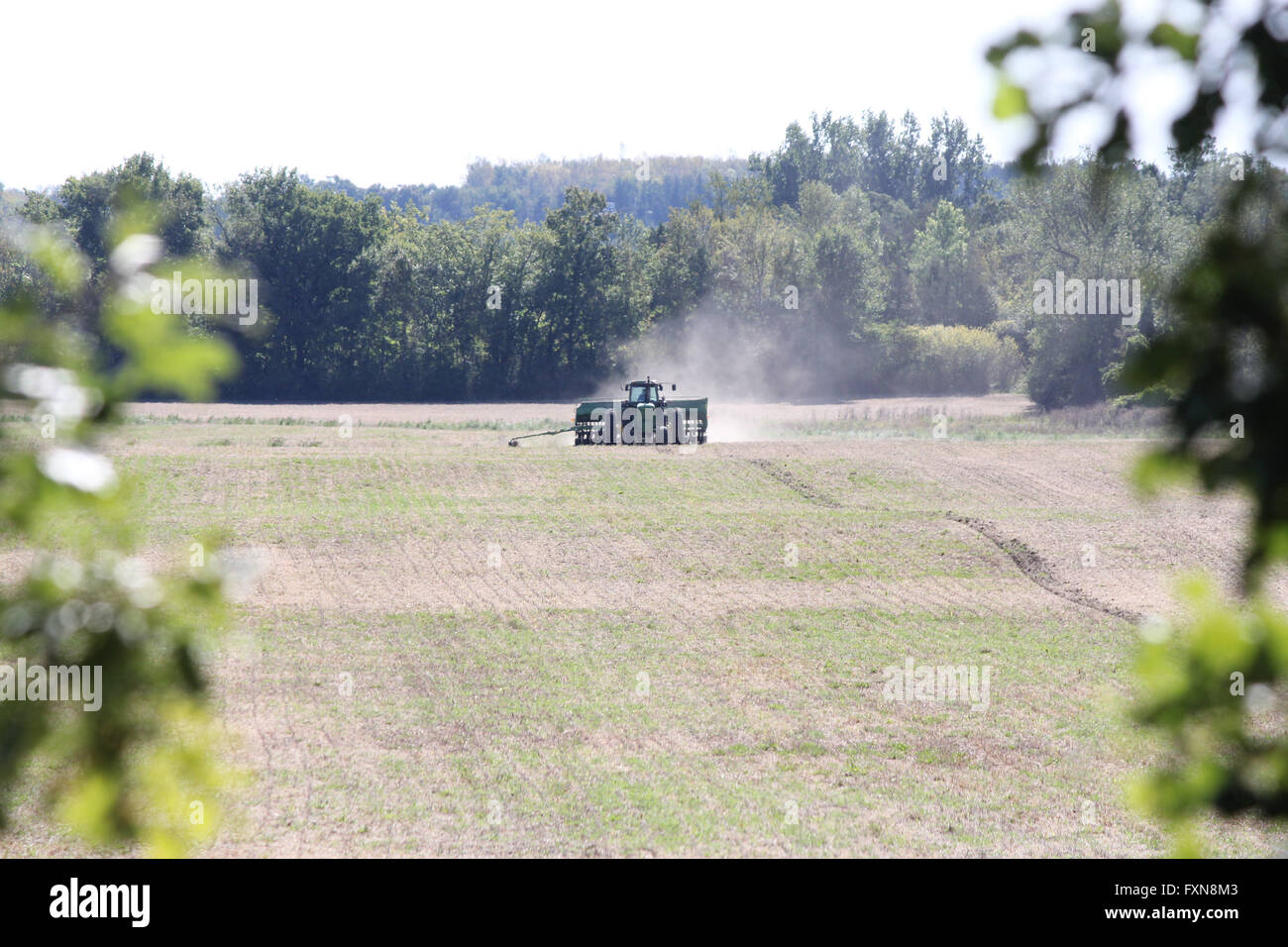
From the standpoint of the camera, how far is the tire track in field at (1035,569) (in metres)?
20.5

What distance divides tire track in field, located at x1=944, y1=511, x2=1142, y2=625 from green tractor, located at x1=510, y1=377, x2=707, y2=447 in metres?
11.8

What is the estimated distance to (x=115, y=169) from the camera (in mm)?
75625

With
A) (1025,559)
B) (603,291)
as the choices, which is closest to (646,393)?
(1025,559)

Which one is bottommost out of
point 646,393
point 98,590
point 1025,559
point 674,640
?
point 674,640

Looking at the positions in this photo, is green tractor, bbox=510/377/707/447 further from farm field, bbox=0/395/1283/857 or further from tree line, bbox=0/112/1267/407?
tree line, bbox=0/112/1267/407

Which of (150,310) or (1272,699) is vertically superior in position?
(150,310)

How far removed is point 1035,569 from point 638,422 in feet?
52.4

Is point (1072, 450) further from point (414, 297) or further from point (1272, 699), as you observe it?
point (414, 297)

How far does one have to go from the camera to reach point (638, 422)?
36812 mm

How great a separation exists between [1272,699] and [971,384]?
8543 cm

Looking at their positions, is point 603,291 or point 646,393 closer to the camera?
point 646,393

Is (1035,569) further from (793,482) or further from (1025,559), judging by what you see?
(793,482)
